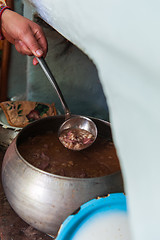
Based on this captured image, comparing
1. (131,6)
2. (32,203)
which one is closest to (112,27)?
(131,6)

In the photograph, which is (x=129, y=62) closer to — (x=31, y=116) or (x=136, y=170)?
(x=136, y=170)

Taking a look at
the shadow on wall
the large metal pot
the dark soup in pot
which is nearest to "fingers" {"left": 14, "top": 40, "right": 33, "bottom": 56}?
the shadow on wall

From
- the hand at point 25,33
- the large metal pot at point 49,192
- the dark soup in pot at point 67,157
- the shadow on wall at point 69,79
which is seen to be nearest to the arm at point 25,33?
the hand at point 25,33

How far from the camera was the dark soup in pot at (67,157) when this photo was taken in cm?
127

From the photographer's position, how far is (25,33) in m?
1.51

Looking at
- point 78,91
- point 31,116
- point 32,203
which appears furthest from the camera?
point 78,91

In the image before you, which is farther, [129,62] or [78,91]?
[78,91]

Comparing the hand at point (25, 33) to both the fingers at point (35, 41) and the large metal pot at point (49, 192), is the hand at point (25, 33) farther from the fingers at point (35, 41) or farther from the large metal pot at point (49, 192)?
the large metal pot at point (49, 192)

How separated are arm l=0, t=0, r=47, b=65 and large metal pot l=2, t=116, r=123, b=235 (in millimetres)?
669

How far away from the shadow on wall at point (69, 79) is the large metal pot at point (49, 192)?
1152mm

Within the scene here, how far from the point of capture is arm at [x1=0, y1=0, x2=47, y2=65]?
1493 millimetres

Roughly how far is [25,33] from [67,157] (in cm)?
75

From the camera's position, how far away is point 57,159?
135cm

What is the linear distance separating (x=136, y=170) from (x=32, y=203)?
893 mm
